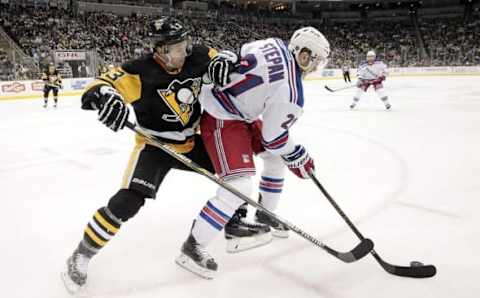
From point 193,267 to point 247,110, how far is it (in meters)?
0.78

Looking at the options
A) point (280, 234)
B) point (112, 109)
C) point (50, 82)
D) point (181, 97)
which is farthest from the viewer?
point (50, 82)

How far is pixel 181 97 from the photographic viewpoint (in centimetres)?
187

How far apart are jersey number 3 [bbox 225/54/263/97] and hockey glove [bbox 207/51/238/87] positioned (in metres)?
0.04

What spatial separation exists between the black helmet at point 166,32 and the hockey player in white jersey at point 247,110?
0.64 ft

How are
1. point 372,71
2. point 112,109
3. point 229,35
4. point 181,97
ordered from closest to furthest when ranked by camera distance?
point 112,109 → point 181,97 → point 372,71 → point 229,35

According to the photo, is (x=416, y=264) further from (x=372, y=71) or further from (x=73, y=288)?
(x=372, y=71)

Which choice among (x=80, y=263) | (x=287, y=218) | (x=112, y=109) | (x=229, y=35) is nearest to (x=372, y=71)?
(x=287, y=218)

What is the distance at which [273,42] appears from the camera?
1.79 meters

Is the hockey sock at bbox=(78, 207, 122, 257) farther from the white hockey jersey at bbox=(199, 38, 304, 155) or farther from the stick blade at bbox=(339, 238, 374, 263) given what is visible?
the stick blade at bbox=(339, 238, 374, 263)

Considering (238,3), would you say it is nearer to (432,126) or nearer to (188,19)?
(188,19)

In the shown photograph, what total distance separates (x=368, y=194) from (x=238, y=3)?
25675 millimetres

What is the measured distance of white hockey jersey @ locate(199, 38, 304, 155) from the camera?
5.56 feet

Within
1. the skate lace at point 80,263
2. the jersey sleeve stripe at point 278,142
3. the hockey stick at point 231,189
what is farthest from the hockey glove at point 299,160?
the skate lace at point 80,263

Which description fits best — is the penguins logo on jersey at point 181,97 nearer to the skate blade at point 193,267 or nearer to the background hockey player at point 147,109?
the background hockey player at point 147,109
